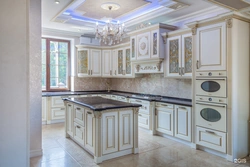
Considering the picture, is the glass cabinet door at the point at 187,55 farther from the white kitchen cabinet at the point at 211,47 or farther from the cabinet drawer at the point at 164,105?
the cabinet drawer at the point at 164,105

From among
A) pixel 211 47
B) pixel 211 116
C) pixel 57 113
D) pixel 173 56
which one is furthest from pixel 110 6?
pixel 57 113

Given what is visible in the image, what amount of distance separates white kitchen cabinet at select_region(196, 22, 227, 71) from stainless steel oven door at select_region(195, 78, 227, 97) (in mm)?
195

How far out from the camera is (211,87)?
11.0 ft

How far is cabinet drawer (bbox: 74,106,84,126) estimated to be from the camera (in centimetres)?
353

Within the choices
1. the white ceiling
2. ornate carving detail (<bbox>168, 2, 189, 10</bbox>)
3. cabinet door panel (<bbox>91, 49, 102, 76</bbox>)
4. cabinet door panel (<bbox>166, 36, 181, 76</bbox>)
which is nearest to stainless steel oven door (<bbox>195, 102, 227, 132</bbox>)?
cabinet door panel (<bbox>166, 36, 181, 76</bbox>)

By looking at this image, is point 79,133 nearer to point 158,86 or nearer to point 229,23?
point 158,86

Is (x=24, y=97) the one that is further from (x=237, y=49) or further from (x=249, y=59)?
(x=249, y=59)

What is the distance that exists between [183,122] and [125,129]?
4.22ft

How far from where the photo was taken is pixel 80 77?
6.50 m

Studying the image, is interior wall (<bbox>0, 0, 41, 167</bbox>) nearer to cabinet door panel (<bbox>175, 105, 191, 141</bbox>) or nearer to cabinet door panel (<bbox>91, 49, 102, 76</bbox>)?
cabinet door panel (<bbox>175, 105, 191, 141</bbox>)

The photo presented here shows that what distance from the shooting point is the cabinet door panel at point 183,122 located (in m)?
3.80

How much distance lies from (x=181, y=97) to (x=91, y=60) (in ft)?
10.5

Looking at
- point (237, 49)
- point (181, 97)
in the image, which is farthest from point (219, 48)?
point (181, 97)

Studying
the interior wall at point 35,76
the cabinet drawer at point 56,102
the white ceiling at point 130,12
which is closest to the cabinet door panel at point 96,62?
the white ceiling at point 130,12
